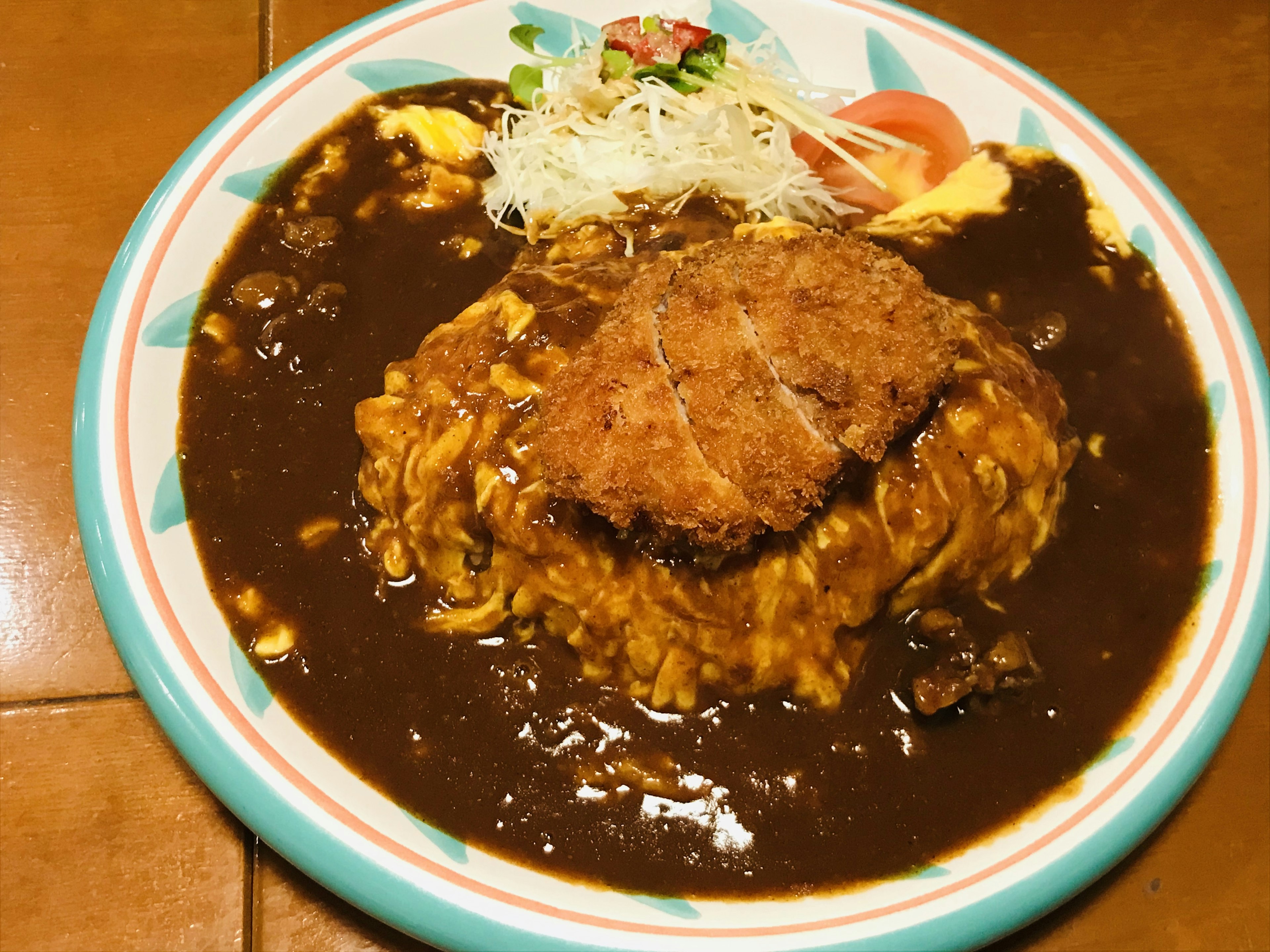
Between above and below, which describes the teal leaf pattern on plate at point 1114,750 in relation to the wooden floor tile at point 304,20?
below

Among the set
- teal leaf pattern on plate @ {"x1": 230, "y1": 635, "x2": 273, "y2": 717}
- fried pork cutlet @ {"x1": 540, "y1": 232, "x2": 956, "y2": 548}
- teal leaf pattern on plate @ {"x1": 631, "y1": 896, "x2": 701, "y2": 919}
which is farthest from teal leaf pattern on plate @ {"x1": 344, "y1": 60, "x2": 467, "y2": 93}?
teal leaf pattern on plate @ {"x1": 631, "y1": 896, "x2": 701, "y2": 919}

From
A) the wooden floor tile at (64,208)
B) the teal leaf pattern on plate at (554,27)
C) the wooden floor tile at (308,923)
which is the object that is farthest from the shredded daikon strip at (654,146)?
the wooden floor tile at (308,923)

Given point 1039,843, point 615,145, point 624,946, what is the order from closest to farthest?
point 624,946 → point 1039,843 → point 615,145

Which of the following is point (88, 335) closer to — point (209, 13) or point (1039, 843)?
point (209, 13)

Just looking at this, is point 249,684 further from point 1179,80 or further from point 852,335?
point 1179,80

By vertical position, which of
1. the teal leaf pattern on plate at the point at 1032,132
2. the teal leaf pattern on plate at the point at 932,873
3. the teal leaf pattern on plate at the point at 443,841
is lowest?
the teal leaf pattern on plate at the point at 443,841

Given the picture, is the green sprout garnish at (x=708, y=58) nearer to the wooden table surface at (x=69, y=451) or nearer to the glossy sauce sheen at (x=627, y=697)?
the glossy sauce sheen at (x=627, y=697)

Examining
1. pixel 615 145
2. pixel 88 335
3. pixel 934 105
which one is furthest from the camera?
pixel 934 105

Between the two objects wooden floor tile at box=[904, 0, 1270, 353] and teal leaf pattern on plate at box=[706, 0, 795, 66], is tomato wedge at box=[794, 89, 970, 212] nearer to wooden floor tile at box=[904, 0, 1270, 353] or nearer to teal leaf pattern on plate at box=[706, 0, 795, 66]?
teal leaf pattern on plate at box=[706, 0, 795, 66]

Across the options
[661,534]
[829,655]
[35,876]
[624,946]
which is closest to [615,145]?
[661,534]
